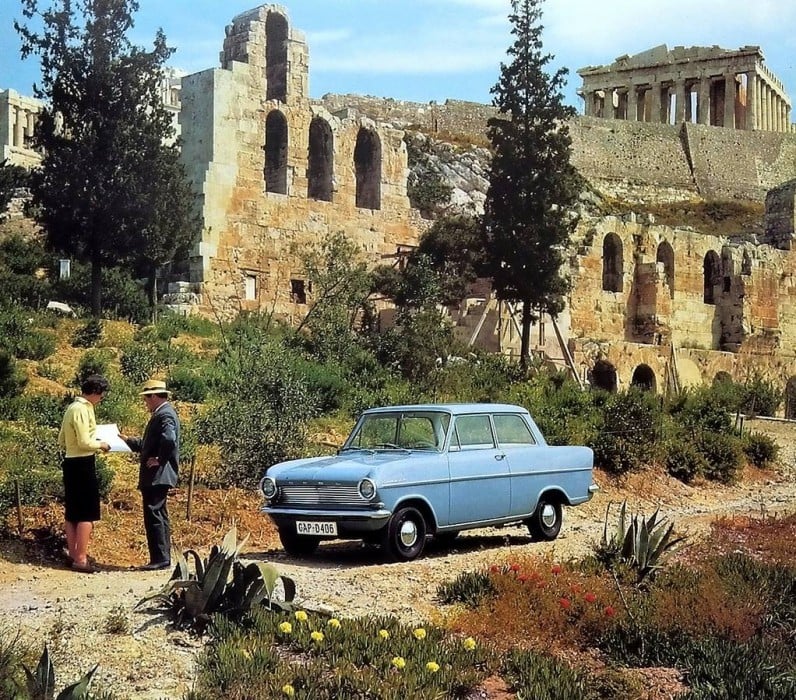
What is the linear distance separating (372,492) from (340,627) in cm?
239

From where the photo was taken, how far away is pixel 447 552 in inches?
460

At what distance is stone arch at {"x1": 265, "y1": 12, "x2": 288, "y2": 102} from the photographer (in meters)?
28.7

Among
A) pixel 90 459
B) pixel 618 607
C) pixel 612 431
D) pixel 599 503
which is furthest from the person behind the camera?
pixel 612 431

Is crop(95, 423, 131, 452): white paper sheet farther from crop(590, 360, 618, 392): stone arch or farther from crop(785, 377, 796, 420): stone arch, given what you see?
crop(785, 377, 796, 420): stone arch

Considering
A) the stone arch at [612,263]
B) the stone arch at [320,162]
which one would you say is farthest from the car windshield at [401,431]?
the stone arch at [612,263]

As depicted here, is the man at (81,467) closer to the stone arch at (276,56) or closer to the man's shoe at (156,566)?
the man's shoe at (156,566)

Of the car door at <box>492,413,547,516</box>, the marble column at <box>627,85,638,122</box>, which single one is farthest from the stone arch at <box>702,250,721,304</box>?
the marble column at <box>627,85,638,122</box>

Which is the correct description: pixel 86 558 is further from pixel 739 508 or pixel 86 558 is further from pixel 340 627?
pixel 739 508

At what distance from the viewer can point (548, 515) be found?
12367 millimetres

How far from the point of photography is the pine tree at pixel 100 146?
75.1ft

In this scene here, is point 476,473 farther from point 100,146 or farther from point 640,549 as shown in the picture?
point 100,146

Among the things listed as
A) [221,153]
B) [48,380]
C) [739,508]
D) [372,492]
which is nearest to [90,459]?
[372,492]

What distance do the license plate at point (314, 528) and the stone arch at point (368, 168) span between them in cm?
2103

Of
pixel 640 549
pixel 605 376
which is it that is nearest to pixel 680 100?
pixel 605 376
